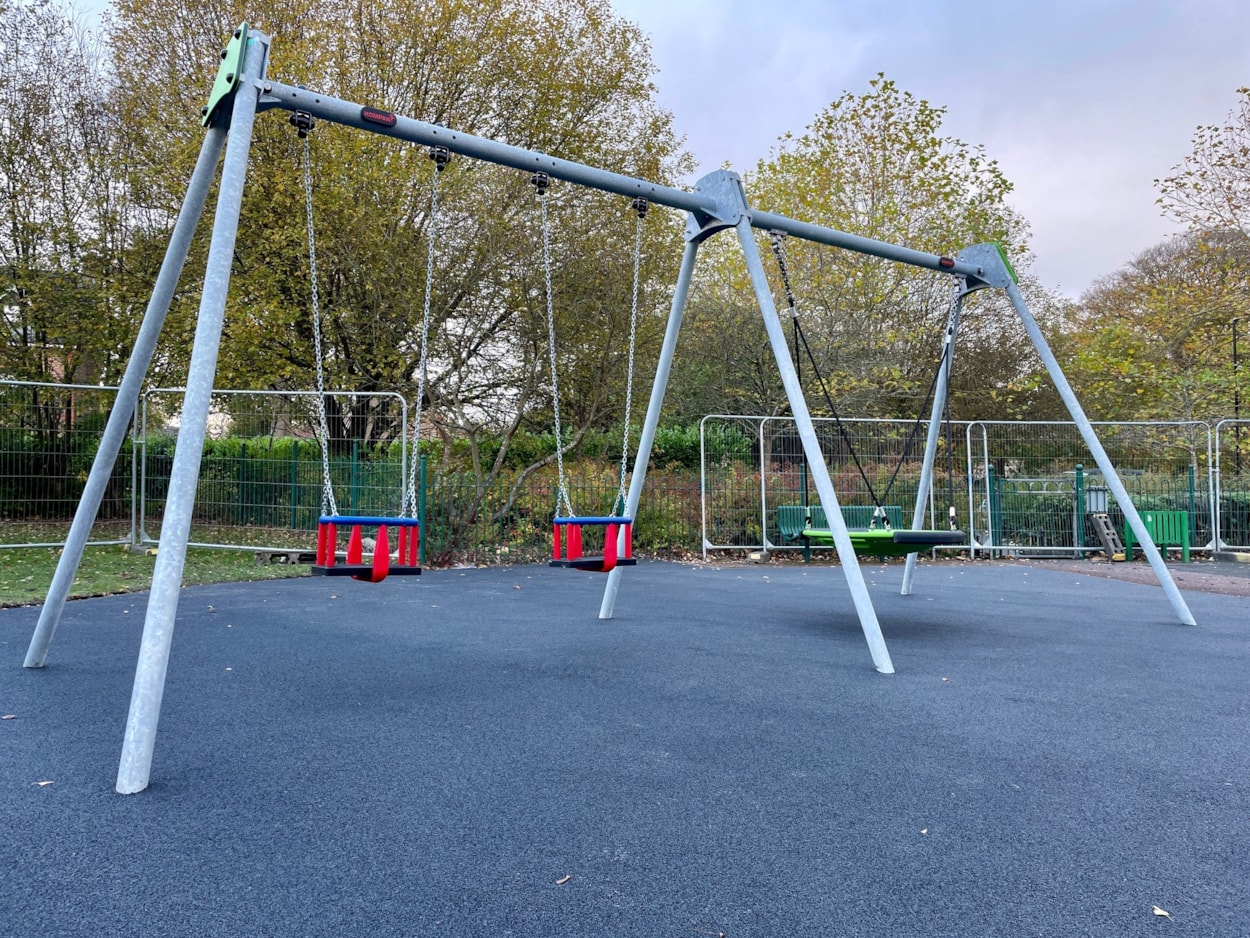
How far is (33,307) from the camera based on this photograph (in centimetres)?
1079

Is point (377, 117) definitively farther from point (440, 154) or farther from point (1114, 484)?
point (1114, 484)

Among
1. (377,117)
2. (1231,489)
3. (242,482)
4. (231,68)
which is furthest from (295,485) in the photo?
(1231,489)

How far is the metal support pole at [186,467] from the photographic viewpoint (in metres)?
2.34

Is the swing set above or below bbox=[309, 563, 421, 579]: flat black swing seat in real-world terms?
above

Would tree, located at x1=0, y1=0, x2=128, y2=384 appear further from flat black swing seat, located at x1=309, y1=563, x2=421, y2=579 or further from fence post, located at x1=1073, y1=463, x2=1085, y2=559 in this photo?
fence post, located at x1=1073, y1=463, x2=1085, y2=559

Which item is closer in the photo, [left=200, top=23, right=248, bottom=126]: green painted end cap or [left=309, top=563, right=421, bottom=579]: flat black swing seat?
[left=200, top=23, right=248, bottom=126]: green painted end cap

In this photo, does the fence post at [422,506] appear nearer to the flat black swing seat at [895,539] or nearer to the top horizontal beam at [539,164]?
the top horizontal beam at [539,164]

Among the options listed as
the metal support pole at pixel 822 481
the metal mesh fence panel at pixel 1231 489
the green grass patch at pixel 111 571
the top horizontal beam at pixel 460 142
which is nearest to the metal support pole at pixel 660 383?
the top horizontal beam at pixel 460 142

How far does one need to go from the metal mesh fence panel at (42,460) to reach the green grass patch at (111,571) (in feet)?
0.81

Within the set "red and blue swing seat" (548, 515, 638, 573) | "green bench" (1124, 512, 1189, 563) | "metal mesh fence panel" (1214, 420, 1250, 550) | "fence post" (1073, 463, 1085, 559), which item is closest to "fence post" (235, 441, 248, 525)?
"red and blue swing seat" (548, 515, 638, 573)

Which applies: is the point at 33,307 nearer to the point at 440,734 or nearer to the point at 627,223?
the point at 627,223

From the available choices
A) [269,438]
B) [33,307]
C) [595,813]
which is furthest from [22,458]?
[595,813]

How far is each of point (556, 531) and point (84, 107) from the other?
12.4 metres

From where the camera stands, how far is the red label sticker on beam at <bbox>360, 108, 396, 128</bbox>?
140 inches
